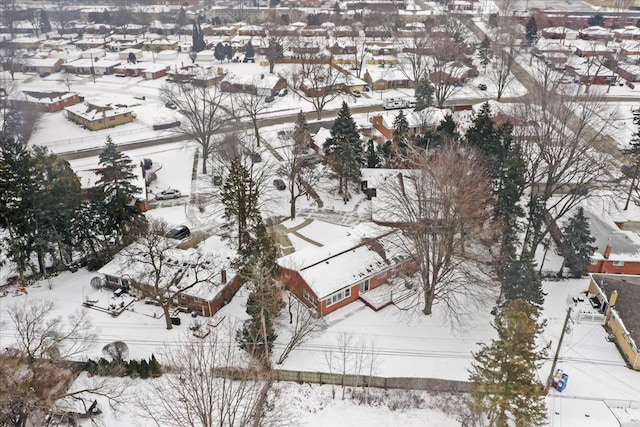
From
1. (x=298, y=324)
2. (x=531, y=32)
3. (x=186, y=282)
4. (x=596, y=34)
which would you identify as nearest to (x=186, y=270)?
(x=186, y=282)

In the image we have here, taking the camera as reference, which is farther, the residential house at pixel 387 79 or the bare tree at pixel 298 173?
the residential house at pixel 387 79

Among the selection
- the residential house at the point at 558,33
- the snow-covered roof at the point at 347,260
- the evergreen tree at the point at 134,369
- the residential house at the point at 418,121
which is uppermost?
the residential house at the point at 558,33

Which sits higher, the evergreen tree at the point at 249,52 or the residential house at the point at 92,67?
the evergreen tree at the point at 249,52

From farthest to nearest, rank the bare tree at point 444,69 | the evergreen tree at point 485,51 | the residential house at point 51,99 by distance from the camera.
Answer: the evergreen tree at point 485,51
the residential house at point 51,99
the bare tree at point 444,69

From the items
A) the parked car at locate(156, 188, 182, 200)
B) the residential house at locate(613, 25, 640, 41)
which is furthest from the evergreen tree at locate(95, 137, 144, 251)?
the residential house at locate(613, 25, 640, 41)

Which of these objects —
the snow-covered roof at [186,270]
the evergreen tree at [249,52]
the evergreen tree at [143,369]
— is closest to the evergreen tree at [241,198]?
the snow-covered roof at [186,270]

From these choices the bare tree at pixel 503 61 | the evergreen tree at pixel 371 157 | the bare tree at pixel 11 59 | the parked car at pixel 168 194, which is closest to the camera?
the parked car at pixel 168 194

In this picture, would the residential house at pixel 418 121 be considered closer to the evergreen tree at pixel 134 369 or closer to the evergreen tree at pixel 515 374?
the evergreen tree at pixel 515 374

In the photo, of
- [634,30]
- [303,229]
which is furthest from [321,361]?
[634,30]
